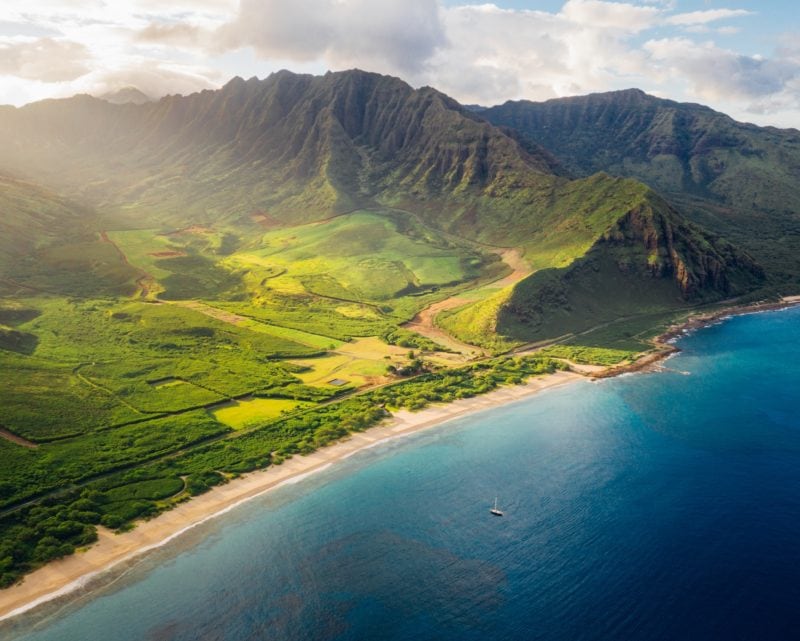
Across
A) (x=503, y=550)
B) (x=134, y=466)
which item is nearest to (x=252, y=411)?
(x=134, y=466)

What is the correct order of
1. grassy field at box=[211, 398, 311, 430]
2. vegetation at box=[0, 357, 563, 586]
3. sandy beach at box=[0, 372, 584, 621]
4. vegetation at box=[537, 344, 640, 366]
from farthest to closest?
vegetation at box=[537, 344, 640, 366] < grassy field at box=[211, 398, 311, 430] < vegetation at box=[0, 357, 563, 586] < sandy beach at box=[0, 372, 584, 621]

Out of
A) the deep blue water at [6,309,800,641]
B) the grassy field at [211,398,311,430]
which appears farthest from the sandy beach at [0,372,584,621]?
the grassy field at [211,398,311,430]

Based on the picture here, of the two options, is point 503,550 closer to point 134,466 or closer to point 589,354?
point 134,466

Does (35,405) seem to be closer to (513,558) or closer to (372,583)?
(372,583)

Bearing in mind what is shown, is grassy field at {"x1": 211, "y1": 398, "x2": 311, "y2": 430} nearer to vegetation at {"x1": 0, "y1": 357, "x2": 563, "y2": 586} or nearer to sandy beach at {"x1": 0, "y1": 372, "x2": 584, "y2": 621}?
vegetation at {"x1": 0, "y1": 357, "x2": 563, "y2": 586}

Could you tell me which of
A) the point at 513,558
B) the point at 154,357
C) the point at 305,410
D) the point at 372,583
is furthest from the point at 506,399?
the point at 154,357
